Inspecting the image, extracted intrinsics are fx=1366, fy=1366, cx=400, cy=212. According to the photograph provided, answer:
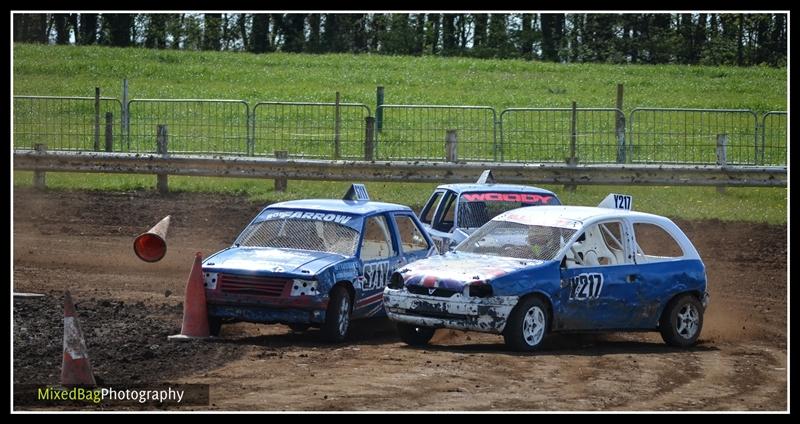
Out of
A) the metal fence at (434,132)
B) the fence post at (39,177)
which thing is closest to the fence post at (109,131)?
the fence post at (39,177)

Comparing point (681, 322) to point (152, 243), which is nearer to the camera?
point (152, 243)

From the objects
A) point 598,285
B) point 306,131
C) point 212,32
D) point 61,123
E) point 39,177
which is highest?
point 212,32

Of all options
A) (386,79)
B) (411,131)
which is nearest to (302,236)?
(411,131)

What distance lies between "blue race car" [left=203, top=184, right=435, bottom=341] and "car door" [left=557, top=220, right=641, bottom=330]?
197cm

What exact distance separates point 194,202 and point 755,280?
32.6 ft

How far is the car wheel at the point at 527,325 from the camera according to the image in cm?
1208

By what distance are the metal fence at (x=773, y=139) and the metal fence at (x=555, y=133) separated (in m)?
2.64

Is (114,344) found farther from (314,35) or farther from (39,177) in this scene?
(314,35)

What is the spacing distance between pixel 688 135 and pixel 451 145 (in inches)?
174

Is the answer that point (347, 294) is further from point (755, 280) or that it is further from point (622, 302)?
point (755, 280)

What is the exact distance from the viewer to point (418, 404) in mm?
9320

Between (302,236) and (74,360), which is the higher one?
(302,236)

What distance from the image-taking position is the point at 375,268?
13.5m
